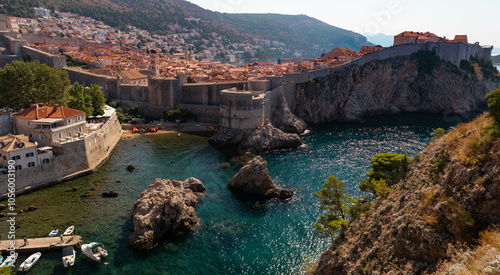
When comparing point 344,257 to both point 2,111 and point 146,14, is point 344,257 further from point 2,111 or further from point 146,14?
point 146,14

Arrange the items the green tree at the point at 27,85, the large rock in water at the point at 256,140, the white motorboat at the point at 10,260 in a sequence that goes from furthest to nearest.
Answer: the large rock in water at the point at 256,140
the green tree at the point at 27,85
the white motorboat at the point at 10,260

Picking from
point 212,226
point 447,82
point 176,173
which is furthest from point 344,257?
point 447,82

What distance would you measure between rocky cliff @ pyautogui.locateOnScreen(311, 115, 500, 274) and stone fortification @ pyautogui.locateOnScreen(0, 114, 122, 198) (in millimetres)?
24384

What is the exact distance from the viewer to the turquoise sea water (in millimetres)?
17859

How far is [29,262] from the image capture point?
1688 centimetres

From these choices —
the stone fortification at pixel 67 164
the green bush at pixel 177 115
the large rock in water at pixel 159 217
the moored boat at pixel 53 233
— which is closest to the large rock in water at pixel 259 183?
the large rock in water at pixel 159 217

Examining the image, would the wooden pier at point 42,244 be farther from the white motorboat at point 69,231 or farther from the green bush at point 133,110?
the green bush at point 133,110

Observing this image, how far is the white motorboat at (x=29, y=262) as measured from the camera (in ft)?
54.4

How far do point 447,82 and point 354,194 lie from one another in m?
47.8

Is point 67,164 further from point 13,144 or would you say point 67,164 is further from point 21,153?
point 13,144

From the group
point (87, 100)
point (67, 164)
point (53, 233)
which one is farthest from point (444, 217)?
point (87, 100)

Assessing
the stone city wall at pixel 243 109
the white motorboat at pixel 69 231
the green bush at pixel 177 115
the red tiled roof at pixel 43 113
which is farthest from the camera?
the green bush at pixel 177 115

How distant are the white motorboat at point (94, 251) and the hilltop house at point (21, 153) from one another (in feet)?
37.1

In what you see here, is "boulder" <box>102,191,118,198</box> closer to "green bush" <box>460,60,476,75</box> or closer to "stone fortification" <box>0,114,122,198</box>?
"stone fortification" <box>0,114,122,198</box>
